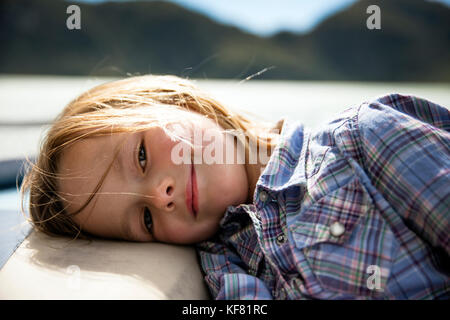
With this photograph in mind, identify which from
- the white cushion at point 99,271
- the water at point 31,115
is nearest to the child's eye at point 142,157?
the white cushion at point 99,271

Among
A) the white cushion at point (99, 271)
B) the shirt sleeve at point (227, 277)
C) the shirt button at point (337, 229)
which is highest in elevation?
the shirt button at point (337, 229)

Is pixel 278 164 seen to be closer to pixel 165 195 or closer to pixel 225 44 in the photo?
pixel 165 195

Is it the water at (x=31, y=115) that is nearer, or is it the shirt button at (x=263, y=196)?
the shirt button at (x=263, y=196)

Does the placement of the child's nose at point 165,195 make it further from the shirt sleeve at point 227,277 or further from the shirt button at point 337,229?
the shirt button at point 337,229

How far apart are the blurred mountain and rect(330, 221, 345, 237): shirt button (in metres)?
5.27

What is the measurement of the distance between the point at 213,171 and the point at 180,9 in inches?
323

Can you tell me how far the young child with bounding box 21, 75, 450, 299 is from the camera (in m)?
0.54

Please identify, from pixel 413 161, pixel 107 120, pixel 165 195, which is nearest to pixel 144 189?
pixel 165 195

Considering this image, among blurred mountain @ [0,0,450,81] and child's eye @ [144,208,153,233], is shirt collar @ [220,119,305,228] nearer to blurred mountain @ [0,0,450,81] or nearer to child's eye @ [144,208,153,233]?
child's eye @ [144,208,153,233]

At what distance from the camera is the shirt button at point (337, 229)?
0.56 metres

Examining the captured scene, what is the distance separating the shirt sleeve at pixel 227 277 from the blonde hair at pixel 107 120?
249 millimetres

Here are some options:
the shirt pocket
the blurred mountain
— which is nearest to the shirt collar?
the shirt pocket

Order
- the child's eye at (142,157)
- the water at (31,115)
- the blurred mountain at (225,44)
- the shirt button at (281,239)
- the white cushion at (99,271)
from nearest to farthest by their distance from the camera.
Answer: the white cushion at (99,271) → the shirt button at (281,239) → the child's eye at (142,157) → the water at (31,115) → the blurred mountain at (225,44)
